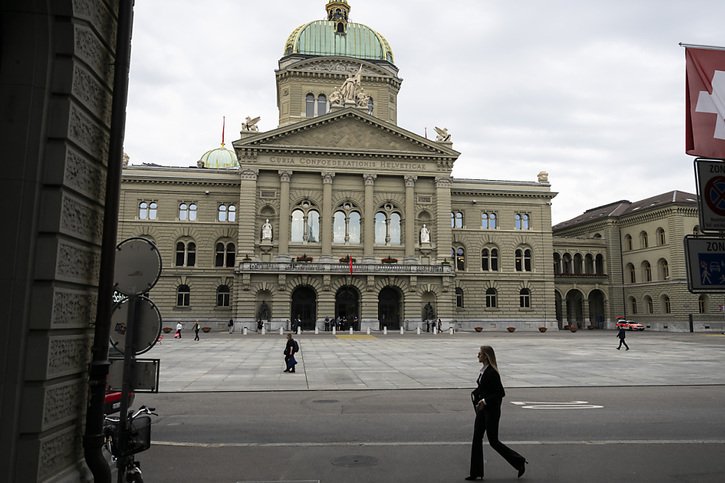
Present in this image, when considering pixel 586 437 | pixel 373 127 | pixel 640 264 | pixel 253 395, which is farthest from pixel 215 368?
pixel 640 264

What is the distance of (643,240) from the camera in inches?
2972

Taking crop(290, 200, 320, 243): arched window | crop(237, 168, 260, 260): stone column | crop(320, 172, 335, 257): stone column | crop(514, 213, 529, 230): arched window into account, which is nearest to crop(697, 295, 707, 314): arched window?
crop(514, 213, 529, 230): arched window

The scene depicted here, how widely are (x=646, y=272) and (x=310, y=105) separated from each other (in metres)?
48.3

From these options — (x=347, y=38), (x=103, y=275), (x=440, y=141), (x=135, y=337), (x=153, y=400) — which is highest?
(x=347, y=38)

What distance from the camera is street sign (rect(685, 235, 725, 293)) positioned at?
6.29 m

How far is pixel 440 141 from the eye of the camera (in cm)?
6519

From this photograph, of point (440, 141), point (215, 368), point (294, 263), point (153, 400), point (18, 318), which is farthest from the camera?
point (440, 141)

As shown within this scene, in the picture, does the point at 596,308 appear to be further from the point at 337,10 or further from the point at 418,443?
the point at 418,443

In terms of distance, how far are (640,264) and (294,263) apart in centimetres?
4624

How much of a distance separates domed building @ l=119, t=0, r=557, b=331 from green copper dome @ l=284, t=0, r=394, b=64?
6.22m

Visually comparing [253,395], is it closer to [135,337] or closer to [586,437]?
[586,437]

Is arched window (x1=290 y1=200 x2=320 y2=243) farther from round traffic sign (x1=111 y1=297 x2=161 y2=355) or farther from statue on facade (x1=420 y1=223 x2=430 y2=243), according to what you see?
round traffic sign (x1=111 y1=297 x2=161 y2=355)

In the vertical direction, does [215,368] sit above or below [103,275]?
below

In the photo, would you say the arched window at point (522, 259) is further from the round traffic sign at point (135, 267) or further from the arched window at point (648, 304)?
the round traffic sign at point (135, 267)
